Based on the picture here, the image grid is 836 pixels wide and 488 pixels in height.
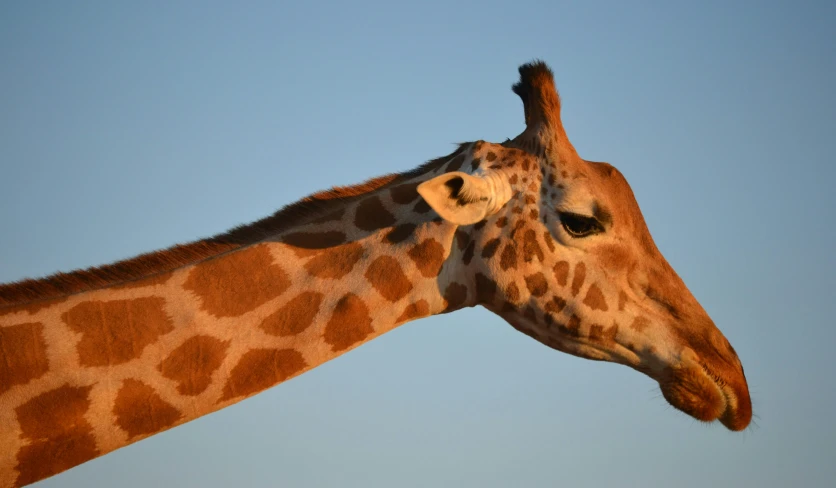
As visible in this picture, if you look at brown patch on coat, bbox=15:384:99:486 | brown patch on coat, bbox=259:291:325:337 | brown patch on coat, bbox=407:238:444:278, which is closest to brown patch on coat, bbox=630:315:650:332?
brown patch on coat, bbox=407:238:444:278

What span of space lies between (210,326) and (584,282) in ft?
7.68

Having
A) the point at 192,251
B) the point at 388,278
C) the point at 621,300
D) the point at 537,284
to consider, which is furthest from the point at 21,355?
the point at 621,300

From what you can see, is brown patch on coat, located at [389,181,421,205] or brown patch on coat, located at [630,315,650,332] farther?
brown patch on coat, located at [389,181,421,205]

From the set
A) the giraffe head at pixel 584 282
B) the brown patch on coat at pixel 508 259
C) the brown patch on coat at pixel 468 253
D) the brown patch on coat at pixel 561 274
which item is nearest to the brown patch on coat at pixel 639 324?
the giraffe head at pixel 584 282

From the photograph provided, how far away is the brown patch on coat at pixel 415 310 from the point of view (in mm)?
5289

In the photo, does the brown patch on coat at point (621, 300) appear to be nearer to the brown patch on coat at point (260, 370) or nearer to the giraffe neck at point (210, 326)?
the giraffe neck at point (210, 326)

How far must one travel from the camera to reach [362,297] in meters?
5.14


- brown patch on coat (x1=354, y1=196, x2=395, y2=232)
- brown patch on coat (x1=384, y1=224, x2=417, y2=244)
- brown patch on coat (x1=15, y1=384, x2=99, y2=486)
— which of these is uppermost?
brown patch on coat (x1=354, y1=196, x2=395, y2=232)

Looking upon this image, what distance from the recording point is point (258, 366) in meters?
4.77

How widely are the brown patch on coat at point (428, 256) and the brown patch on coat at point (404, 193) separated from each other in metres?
0.39

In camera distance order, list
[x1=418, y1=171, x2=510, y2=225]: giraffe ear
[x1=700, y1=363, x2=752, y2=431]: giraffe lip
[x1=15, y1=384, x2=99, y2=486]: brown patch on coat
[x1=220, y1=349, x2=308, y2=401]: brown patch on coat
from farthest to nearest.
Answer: [x1=700, y1=363, x2=752, y2=431]: giraffe lip < [x1=418, y1=171, x2=510, y2=225]: giraffe ear < [x1=220, y1=349, x2=308, y2=401]: brown patch on coat < [x1=15, y1=384, x2=99, y2=486]: brown patch on coat

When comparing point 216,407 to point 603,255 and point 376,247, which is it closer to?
point 376,247

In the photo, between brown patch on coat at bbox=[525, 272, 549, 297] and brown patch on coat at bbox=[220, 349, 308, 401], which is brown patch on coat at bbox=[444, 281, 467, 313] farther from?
brown patch on coat at bbox=[220, 349, 308, 401]

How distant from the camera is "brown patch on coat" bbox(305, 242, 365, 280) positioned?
16.9ft
